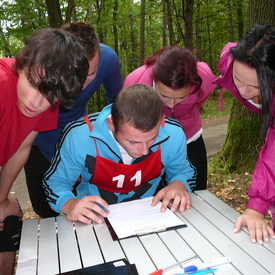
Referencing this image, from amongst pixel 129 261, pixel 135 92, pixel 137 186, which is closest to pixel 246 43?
pixel 135 92

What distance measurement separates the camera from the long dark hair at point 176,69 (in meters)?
2.24

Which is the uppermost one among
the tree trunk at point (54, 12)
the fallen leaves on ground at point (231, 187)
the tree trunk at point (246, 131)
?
the tree trunk at point (54, 12)

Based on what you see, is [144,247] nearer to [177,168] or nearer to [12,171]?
[177,168]

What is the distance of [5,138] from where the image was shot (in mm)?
1938

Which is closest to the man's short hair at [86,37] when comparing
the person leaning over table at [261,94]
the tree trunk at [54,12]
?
the person leaning over table at [261,94]

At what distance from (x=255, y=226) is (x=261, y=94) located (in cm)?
62

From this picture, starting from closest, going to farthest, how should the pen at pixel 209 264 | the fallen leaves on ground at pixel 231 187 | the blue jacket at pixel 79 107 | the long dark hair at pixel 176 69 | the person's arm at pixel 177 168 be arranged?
the pen at pixel 209 264 < the person's arm at pixel 177 168 < the long dark hair at pixel 176 69 < the blue jacket at pixel 79 107 < the fallen leaves on ground at pixel 231 187

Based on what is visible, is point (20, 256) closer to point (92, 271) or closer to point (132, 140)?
point (92, 271)

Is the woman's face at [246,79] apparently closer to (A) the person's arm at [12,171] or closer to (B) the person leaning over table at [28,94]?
(B) the person leaning over table at [28,94]

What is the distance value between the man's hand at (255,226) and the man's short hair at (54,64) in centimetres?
99

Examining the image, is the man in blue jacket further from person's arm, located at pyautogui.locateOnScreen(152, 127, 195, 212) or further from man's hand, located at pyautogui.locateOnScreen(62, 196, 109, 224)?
man's hand, located at pyautogui.locateOnScreen(62, 196, 109, 224)

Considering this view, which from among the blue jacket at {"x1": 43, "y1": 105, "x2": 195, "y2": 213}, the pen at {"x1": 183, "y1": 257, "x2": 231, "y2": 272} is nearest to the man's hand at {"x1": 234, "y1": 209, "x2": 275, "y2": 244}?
the pen at {"x1": 183, "y1": 257, "x2": 231, "y2": 272}

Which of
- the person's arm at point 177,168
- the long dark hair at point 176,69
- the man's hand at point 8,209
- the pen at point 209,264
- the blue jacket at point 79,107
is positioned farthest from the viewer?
the blue jacket at point 79,107

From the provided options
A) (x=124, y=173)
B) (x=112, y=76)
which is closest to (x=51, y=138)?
(x=112, y=76)
